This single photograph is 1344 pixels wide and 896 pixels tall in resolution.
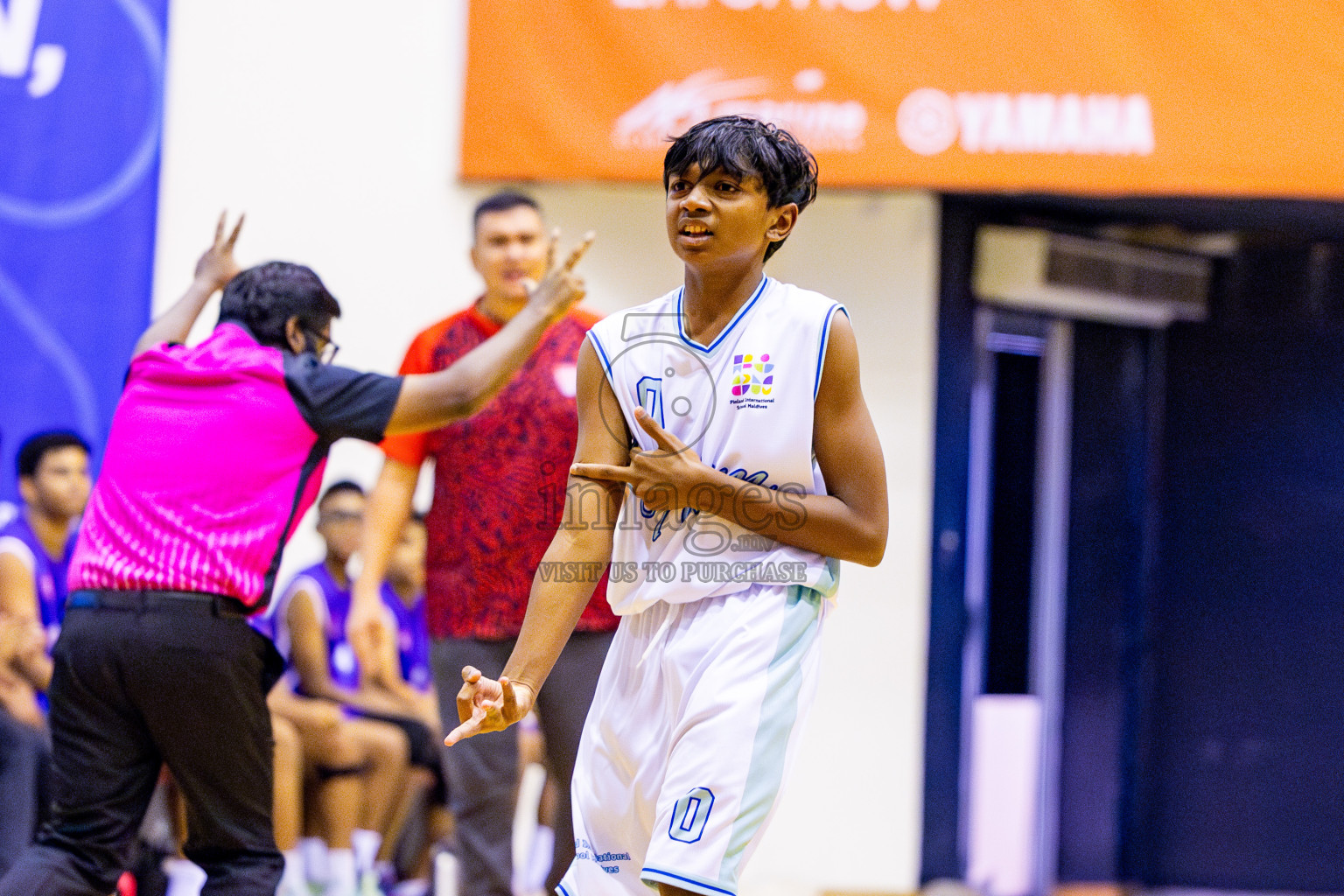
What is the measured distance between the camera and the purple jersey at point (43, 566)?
4.40 meters

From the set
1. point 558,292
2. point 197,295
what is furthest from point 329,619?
point 558,292

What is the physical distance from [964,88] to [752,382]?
2.75 metres

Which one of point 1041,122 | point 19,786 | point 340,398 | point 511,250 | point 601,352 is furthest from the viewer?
point 1041,122

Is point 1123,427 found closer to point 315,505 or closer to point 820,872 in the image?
point 820,872

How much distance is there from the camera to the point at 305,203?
17.0ft

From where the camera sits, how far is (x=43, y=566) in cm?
445

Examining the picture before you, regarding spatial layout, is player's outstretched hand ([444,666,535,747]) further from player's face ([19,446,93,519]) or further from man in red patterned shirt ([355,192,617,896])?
player's face ([19,446,93,519])

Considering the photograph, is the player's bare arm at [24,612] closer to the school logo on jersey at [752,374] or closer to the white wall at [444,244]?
the white wall at [444,244]

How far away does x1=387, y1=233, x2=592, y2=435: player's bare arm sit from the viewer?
3.21 metres

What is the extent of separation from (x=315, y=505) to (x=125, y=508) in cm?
190

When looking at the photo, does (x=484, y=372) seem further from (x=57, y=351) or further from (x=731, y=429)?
(x=57, y=351)

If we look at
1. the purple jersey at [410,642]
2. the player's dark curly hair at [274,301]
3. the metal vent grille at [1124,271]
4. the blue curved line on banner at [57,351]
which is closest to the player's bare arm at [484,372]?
the player's dark curly hair at [274,301]

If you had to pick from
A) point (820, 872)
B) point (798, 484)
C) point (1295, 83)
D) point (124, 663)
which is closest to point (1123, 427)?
point (1295, 83)

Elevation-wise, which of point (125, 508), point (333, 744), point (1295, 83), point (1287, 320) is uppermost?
point (1295, 83)
